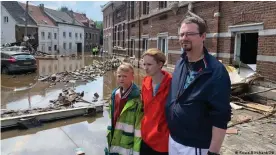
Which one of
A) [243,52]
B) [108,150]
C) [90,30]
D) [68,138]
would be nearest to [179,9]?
[243,52]

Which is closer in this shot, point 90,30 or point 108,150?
point 108,150

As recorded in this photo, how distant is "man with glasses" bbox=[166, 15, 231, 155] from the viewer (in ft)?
6.51

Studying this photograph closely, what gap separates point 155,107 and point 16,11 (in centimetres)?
5102

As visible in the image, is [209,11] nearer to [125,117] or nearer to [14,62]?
[125,117]

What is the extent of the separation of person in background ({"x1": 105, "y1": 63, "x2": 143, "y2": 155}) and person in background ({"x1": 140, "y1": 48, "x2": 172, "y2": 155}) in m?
0.15

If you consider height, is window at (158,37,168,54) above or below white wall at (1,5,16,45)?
below

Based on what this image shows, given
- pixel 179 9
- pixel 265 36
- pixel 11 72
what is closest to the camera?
pixel 265 36

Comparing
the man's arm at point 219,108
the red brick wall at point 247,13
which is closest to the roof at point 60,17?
the red brick wall at point 247,13

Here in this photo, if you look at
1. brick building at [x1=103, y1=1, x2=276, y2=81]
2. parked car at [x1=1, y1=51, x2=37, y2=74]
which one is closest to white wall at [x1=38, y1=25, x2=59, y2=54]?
parked car at [x1=1, y1=51, x2=37, y2=74]

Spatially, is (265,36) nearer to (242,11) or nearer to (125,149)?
(242,11)

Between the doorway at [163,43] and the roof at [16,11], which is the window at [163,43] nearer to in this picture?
the doorway at [163,43]

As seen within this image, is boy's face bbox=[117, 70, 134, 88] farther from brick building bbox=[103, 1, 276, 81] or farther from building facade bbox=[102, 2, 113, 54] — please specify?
building facade bbox=[102, 2, 113, 54]

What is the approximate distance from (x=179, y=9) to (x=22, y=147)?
12.2 metres

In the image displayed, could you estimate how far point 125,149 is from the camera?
9.52 ft
